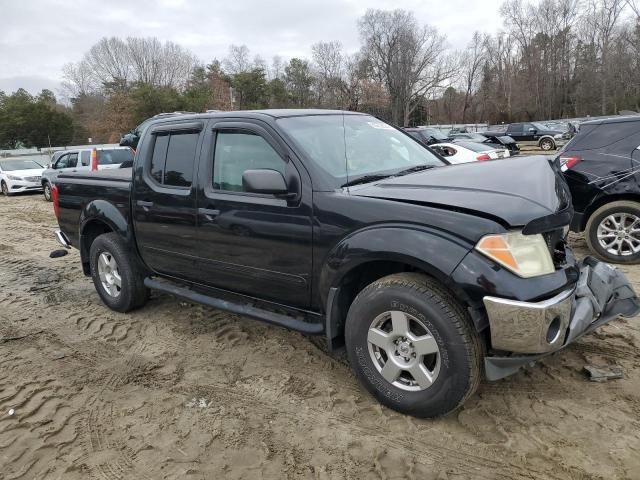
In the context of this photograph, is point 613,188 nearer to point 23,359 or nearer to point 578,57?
point 23,359

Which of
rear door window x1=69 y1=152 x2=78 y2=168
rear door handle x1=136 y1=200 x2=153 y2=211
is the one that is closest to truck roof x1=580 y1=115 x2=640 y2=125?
rear door handle x1=136 y1=200 x2=153 y2=211

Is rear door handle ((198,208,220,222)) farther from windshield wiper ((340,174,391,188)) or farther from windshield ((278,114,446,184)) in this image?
windshield wiper ((340,174,391,188))

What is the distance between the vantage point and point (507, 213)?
2.64m

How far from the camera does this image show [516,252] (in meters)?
2.61

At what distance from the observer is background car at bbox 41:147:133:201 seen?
49.6 ft

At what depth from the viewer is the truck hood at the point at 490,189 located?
2.69 m

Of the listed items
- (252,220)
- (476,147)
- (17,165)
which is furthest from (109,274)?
(17,165)

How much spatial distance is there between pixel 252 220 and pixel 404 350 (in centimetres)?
137

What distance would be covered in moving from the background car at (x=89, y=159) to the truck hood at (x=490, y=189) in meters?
13.2

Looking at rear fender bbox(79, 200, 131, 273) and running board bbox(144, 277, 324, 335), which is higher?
rear fender bbox(79, 200, 131, 273)

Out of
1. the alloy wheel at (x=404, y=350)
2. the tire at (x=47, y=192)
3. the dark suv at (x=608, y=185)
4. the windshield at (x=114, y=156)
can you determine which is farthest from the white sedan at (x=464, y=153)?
the tire at (x=47, y=192)

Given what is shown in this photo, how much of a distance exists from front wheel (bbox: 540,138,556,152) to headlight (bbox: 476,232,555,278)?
3094 centimetres

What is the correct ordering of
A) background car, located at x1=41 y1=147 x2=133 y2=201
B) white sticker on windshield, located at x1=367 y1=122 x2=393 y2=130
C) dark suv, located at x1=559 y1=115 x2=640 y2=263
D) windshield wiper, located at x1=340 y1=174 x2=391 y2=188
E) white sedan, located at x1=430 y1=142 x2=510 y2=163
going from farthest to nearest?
background car, located at x1=41 y1=147 x2=133 y2=201, white sedan, located at x1=430 y1=142 x2=510 y2=163, dark suv, located at x1=559 y1=115 x2=640 y2=263, white sticker on windshield, located at x1=367 y1=122 x2=393 y2=130, windshield wiper, located at x1=340 y1=174 x2=391 y2=188

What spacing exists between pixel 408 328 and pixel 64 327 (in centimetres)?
358
